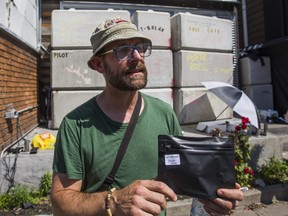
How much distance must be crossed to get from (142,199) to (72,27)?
18.3 ft

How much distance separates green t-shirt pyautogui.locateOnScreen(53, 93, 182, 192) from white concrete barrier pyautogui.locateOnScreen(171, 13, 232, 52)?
528 centimetres

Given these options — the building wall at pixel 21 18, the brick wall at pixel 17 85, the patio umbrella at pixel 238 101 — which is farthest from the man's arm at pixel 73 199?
the patio umbrella at pixel 238 101

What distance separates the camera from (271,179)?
200 inches

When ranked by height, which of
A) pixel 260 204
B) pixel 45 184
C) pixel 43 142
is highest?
pixel 43 142

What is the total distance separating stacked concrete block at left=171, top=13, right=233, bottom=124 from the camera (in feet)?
22.1

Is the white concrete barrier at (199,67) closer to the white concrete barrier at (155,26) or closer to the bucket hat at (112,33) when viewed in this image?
the white concrete barrier at (155,26)

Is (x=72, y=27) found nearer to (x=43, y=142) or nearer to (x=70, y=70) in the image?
(x=70, y=70)

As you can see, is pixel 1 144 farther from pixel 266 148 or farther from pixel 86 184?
pixel 266 148

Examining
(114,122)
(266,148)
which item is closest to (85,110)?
(114,122)

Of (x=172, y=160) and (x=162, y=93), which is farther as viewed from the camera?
(x=162, y=93)

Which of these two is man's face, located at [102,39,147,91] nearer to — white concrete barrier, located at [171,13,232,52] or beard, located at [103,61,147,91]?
beard, located at [103,61,147,91]

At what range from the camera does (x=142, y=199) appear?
4.13ft

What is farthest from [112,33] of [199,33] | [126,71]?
[199,33]

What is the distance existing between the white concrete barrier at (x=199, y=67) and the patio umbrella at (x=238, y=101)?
26.9 inches
